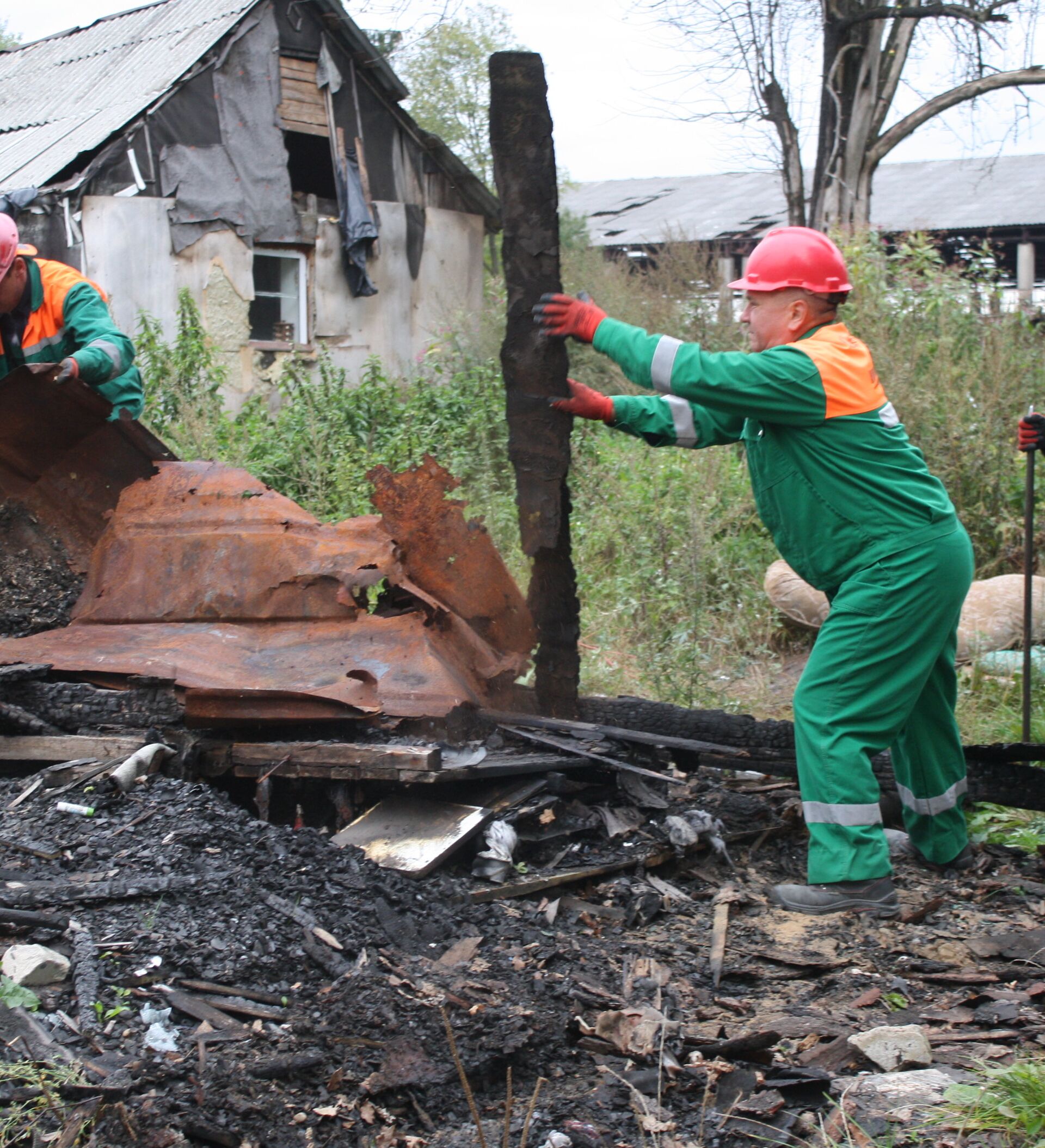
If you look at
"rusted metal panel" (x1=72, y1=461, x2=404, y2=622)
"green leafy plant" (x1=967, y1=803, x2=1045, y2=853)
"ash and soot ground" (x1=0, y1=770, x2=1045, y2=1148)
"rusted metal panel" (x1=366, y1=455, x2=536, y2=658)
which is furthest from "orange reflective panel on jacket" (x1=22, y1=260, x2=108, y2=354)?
"green leafy plant" (x1=967, y1=803, x2=1045, y2=853)

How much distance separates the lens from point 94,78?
13562 millimetres

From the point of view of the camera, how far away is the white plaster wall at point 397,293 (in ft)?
44.3

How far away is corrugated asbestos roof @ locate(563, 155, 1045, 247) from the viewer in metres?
21.9

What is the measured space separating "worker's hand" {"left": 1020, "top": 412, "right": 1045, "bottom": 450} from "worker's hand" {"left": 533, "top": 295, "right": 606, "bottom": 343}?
2.38 metres

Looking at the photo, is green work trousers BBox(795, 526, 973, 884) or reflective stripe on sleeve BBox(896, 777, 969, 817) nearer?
green work trousers BBox(795, 526, 973, 884)

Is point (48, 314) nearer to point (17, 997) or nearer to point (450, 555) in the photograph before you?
point (450, 555)

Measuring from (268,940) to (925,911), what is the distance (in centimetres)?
209

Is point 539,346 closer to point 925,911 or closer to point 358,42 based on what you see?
point 925,911

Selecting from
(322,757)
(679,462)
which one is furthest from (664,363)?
(679,462)

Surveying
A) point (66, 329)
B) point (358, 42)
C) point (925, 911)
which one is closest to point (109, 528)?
point (66, 329)

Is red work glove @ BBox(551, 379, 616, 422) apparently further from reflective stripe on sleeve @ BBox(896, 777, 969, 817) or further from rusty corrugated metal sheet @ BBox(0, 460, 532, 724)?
reflective stripe on sleeve @ BBox(896, 777, 969, 817)

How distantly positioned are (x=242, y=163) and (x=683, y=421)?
10257 mm

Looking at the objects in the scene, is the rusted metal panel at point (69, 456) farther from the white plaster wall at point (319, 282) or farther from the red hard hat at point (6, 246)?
the white plaster wall at point (319, 282)

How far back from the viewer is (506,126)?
3.74m
